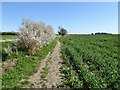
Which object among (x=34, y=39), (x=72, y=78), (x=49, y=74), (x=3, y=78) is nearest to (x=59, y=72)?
(x=49, y=74)

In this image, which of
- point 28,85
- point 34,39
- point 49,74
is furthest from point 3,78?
point 34,39

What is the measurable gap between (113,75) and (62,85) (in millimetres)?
2913

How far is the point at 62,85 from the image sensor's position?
46.7ft

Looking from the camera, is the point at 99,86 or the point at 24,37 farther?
the point at 24,37

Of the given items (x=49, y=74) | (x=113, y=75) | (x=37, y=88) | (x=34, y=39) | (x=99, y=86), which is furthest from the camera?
(x=34, y=39)

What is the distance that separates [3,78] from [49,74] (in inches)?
126

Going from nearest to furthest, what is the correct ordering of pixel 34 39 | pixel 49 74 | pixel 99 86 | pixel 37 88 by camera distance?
pixel 99 86 < pixel 37 88 < pixel 49 74 < pixel 34 39

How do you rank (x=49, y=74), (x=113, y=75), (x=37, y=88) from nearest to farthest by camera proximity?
(x=37, y=88) < (x=113, y=75) < (x=49, y=74)

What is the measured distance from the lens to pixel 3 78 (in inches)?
618

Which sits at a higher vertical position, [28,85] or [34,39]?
[34,39]

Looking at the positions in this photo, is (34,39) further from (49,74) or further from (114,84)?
(114,84)

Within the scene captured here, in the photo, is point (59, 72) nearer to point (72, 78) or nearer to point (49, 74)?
point (49, 74)

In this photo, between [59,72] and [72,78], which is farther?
[59,72]

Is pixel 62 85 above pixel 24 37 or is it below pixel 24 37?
below
